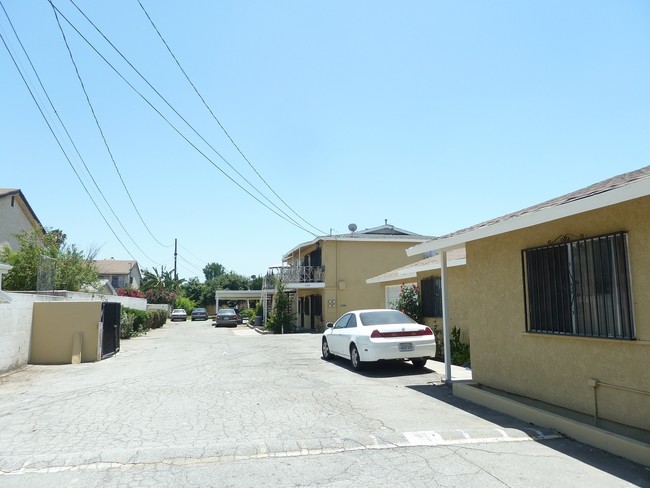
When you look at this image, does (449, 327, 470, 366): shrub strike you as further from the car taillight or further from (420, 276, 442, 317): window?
the car taillight

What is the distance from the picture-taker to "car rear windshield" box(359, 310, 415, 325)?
11.1 metres

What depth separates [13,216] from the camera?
29.6 m

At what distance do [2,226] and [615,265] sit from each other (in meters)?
31.3

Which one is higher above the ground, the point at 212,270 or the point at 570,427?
the point at 212,270

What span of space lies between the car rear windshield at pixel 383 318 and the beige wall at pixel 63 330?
27.2 ft

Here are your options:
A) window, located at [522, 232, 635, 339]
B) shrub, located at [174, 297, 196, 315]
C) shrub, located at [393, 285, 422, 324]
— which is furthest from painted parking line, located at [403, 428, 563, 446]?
shrub, located at [174, 297, 196, 315]

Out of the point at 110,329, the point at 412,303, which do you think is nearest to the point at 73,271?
the point at 110,329

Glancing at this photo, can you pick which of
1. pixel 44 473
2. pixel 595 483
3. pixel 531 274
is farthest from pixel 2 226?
pixel 595 483

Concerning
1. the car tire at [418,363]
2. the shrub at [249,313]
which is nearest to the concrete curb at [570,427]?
the car tire at [418,363]

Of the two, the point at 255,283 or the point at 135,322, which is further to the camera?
the point at 255,283

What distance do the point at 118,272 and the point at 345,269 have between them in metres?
40.0

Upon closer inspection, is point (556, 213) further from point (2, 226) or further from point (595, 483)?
point (2, 226)

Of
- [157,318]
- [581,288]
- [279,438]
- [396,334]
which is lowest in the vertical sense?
[279,438]

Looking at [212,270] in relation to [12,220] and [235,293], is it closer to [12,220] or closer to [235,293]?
[235,293]
